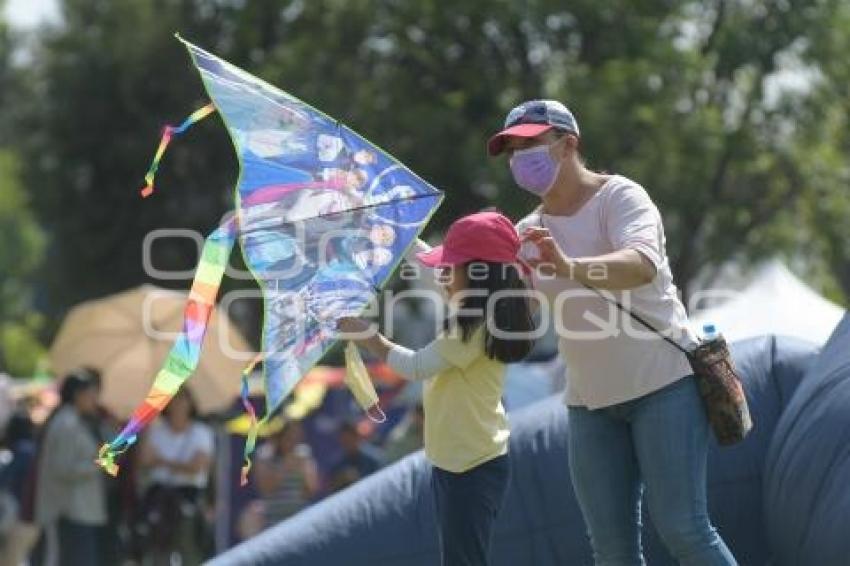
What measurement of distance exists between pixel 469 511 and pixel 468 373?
0.42 metres

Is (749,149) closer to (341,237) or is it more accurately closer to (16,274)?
(341,237)

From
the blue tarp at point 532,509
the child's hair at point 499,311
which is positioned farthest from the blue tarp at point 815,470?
the child's hair at point 499,311

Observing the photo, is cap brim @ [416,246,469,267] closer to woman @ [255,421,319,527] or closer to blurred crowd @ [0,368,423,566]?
blurred crowd @ [0,368,423,566]

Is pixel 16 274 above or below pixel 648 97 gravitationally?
below

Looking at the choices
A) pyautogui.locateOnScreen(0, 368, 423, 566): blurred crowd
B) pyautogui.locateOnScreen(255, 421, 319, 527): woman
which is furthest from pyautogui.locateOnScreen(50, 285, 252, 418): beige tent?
pyautogui.locateOnScreen(255, 421, 319, 527): woman

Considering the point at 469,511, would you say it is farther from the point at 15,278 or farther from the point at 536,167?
the point at 15,278

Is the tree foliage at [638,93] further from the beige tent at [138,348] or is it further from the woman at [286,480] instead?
the woman at [286,480]

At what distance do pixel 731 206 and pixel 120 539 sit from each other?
10728 millimetres

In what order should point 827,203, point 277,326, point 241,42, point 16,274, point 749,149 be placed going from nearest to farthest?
point 277,326 < point 749,149 < point 827,203 < point 241,42 < point 16,274

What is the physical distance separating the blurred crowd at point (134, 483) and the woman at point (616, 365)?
17.7 ft

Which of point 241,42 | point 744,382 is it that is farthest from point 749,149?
point 744,382

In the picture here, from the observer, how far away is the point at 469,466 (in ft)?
16.9

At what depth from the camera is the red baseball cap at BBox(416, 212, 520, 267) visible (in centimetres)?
490

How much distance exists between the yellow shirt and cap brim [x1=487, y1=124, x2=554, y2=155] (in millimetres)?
637
